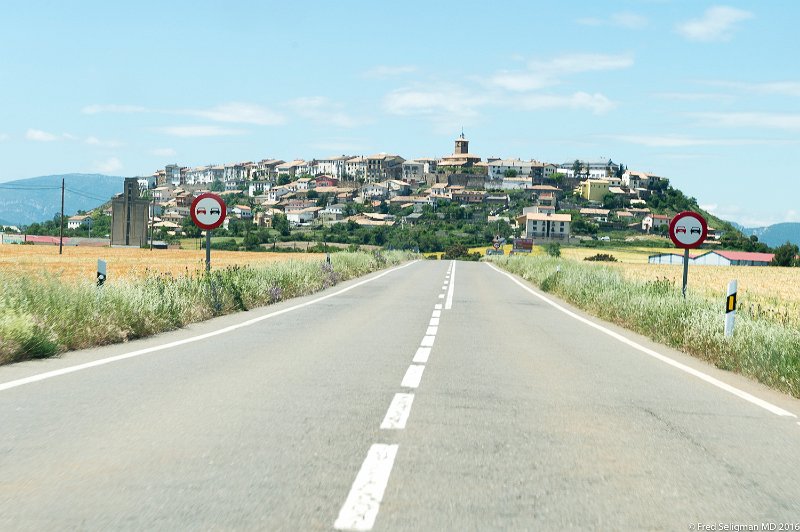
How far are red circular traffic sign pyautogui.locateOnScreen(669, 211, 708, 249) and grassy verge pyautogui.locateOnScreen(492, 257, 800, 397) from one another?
3.68 ft

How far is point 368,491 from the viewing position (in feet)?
14.3

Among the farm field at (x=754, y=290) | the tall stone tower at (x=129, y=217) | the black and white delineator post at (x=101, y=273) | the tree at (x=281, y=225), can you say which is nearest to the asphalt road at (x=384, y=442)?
the black and white delineator post at (x=101, y=273)

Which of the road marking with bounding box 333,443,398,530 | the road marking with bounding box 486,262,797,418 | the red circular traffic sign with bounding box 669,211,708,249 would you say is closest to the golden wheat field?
the road marking with bounding box 486,262,797,418

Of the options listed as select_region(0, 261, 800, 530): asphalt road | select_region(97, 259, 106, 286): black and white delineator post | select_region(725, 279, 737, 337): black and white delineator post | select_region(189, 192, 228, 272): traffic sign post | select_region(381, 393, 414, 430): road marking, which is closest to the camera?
select_region(0, 261, 800, 530): asphalt road

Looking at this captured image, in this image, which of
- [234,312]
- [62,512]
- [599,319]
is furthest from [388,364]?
[599,319]

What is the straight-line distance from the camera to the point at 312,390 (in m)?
7.50

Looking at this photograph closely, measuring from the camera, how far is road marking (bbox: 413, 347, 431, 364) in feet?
32.1

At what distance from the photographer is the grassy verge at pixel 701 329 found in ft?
30.0

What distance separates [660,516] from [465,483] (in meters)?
1.07

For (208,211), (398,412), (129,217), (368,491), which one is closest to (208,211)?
(208,211)

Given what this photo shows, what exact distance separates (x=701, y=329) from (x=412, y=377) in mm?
5473

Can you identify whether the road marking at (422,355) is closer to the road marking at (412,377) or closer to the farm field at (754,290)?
the road marking at (412,377)

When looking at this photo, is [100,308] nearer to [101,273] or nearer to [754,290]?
[101,273]

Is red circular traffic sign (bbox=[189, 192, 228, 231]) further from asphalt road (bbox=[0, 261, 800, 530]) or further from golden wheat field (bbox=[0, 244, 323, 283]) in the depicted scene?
asphalt road (bbox=[0, 261, 800, 530])
